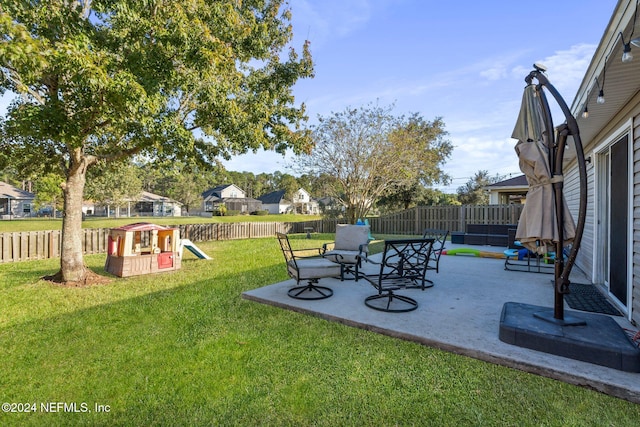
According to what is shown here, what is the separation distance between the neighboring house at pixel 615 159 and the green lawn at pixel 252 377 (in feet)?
7.51

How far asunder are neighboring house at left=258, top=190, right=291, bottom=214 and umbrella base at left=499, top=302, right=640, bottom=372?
51.9 meters

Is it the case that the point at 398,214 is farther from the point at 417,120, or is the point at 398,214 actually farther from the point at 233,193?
the point at 233,193

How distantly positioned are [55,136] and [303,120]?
5558mm

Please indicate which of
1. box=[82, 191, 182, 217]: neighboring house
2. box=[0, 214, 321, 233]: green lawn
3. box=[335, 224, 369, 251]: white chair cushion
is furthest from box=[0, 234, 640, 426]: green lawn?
box=[82, 191, 182, 217]: neighboring house

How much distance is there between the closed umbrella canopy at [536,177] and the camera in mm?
2830

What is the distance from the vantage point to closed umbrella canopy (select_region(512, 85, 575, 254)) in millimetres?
2830

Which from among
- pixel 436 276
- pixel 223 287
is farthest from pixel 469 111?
pixel 223 287

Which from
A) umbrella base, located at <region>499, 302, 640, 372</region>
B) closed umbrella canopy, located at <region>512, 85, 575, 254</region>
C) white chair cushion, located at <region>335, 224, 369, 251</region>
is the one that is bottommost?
umbrella base, located at <region>499, 302, 640, 372</region>

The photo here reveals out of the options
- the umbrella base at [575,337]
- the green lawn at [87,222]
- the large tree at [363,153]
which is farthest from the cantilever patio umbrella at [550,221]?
the green lawn at [87,222]

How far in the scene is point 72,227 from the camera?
19.6 ft

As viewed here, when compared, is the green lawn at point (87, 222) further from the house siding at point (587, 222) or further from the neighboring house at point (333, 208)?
the house siding at point (587, 222)

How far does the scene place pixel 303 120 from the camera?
862cm

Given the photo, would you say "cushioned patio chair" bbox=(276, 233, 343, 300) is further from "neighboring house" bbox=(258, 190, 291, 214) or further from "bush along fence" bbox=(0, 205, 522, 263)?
"neighboring house" bbox=(258, 190, 291, 214)

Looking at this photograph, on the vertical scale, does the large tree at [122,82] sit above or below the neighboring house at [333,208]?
above
